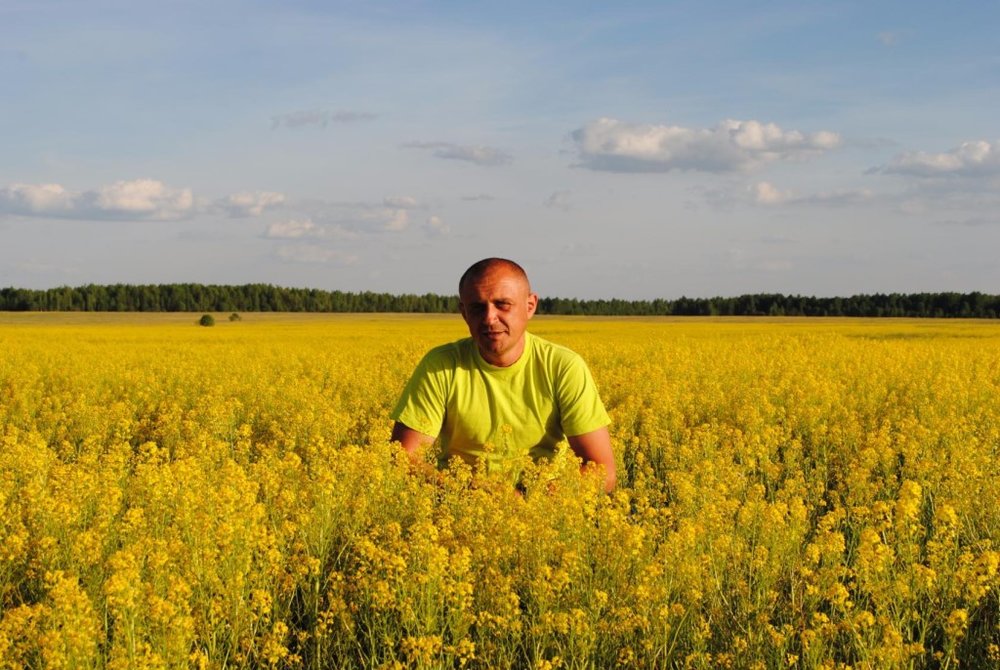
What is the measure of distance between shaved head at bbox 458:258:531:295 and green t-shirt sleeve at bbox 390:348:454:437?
1.86 feet

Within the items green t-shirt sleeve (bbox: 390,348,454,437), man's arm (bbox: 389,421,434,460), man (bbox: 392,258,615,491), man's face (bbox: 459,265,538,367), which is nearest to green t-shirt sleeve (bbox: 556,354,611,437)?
man (bbox: 392,258,615,491)

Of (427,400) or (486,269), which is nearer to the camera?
(486,269)

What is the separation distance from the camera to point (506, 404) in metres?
5.20

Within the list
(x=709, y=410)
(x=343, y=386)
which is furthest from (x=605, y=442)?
(x=343, y=386)

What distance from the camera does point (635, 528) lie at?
383 centimetres

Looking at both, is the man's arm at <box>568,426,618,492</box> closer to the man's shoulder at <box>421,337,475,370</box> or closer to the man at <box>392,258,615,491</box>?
the man at <box>392,258,615,491</box>

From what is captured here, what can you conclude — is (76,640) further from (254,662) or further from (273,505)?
(273,505)

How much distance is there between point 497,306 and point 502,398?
2.09ft

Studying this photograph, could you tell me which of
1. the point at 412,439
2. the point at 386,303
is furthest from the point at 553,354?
the point at 386,303

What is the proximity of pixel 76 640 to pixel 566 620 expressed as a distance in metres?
1.61

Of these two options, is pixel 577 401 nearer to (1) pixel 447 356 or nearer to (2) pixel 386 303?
(1) pixel 447 356

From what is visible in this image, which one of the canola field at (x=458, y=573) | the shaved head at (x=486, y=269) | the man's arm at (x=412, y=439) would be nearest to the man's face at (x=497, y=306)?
the shaved head at (x=486, y=269)

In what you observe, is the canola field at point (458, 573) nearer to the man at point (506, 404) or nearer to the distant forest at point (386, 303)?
the man at point (506, 404)

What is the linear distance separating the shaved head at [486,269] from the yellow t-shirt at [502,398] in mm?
555
